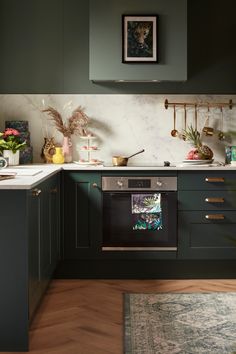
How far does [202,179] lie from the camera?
173 inches

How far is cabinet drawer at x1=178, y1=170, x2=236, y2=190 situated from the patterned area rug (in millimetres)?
842

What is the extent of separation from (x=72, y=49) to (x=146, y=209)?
1598 millimetres

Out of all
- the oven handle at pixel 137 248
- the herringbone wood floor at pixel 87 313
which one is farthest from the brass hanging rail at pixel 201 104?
the herringbone wood floor at pixel 87 313

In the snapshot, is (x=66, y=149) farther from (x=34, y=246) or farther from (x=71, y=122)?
(x=34, y=246)

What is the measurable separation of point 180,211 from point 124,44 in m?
1.42

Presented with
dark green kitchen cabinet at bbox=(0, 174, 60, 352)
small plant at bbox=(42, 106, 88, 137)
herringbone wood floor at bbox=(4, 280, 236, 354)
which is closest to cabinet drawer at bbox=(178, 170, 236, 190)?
herringbone wood floor at bbox=(4, 280, 236, 354)

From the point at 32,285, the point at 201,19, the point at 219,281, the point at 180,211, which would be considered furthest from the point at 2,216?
the point at 201,19

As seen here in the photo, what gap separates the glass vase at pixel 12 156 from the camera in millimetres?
4578

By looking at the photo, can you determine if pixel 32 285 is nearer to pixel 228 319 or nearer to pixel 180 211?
pixel 228 319

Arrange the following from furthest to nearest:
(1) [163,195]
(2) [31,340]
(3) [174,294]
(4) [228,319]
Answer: (1) [163,195] < (3) [174,294] < (4) [228,319] < (2) [31,340]

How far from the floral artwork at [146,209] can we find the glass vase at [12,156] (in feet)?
3.36

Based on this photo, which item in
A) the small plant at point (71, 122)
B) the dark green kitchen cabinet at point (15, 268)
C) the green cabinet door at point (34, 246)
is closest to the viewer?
→ the dark green kitchen cabinet at point (15, 268)

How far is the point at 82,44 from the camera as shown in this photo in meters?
4.93

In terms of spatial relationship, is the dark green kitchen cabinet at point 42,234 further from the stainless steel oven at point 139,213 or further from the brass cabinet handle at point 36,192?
the stainless steel oven at point 139,213
